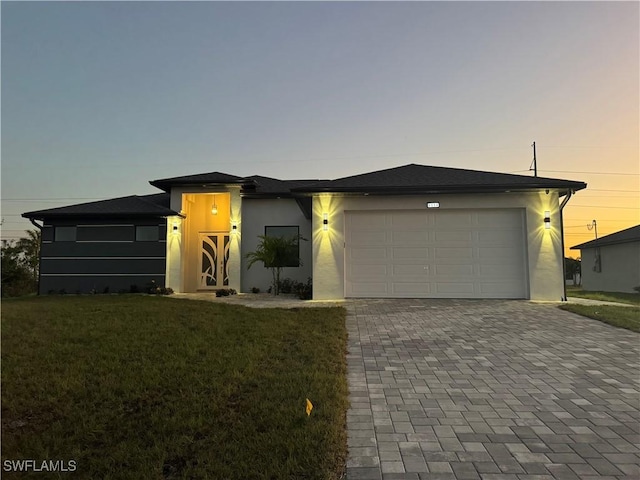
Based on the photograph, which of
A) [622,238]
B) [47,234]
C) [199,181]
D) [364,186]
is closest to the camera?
[364,186]

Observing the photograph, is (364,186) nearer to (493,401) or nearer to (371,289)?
(371,289)

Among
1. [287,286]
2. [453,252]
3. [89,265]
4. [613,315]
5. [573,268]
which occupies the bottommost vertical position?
[613,315]

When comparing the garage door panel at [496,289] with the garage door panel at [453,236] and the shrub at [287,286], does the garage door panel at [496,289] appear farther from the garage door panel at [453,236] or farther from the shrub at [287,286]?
the shrub at [287,286]

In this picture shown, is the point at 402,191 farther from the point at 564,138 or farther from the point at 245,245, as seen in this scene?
the point at 564,138

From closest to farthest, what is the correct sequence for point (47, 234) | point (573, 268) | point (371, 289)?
point (371, 289) < point (47, 234) < point (573, 268)

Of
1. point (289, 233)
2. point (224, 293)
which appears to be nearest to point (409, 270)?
point (289, 233)

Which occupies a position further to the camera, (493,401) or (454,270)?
(454,270)

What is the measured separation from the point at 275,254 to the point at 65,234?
821cm

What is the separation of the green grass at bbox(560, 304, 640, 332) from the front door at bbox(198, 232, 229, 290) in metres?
11.3

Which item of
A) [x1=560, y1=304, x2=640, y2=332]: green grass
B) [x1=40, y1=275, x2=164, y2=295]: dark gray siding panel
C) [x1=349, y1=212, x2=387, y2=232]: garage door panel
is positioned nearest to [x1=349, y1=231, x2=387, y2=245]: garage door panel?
[x1=349, y1=212, x2=387, y2=232]: garage door panel

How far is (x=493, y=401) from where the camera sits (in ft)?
11.8

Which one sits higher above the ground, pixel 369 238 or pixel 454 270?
pixel 369 238

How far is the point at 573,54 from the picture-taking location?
9.55m

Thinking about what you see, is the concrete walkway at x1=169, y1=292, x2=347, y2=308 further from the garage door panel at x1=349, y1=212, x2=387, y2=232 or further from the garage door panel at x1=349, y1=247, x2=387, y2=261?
the garage door panel at x1=349, y1=212, x2=387, y2=232
